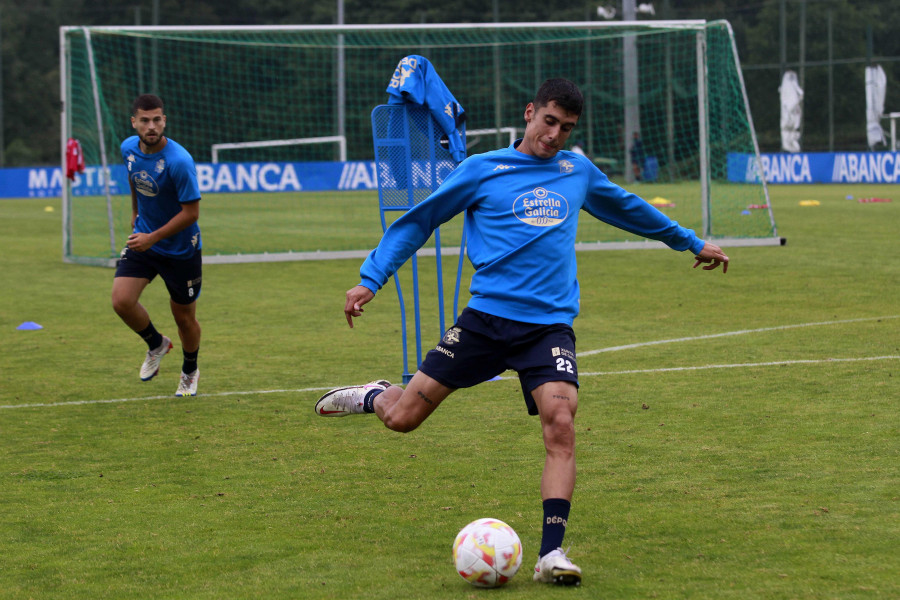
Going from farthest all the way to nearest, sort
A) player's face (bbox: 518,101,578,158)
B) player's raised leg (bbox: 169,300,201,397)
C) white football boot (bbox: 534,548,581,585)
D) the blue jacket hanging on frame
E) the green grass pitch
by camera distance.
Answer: player's raised leg (bbox: 169,300,201,397) → the blue jacket hanging on frame → player's face (bbox: 518,101,578,158) → the green grass pitch → white football boot (bbox: 534,548,581,585)

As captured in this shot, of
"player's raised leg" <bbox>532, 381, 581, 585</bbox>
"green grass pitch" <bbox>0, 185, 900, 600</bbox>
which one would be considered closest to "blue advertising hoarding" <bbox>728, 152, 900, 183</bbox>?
"green grass pitch" <bbox>0, 185, 900, 600</bbox>

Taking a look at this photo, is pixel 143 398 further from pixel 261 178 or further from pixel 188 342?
pixel 261 178

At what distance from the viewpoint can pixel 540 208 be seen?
4887mm

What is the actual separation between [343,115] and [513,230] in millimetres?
29234

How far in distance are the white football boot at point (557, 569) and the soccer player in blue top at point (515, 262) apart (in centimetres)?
48

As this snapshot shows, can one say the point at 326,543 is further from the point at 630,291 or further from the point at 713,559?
the point at 630,291

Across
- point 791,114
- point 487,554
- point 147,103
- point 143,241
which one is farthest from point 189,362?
point 791,114

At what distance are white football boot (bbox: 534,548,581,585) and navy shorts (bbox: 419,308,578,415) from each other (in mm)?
691

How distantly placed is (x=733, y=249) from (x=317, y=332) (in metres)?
9.09

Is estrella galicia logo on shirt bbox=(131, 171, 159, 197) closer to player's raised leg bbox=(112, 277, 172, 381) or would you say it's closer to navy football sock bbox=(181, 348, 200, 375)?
player's raised leg bbox=(112, 277, 172, 381)

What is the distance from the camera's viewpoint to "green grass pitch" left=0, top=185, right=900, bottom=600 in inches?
178

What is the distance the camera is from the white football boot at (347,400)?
562 centimetres

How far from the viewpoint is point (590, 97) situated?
35.1 metres

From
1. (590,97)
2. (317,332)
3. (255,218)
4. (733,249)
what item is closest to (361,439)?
(317,332)
